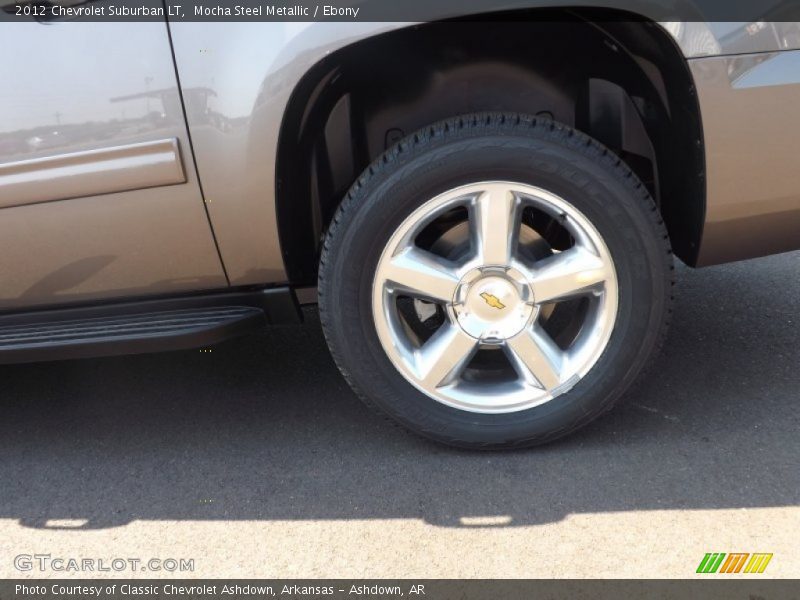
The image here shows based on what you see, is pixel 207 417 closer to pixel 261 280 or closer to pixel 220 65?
pixel 261 280

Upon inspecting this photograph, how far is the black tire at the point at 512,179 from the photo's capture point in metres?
1.86

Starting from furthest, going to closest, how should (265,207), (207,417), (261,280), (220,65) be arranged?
(207,417)
(261,280)
(265,207)
(220,65)

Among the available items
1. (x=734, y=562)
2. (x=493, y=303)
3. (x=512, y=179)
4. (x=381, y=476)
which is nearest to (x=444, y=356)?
(x=493, y=303)

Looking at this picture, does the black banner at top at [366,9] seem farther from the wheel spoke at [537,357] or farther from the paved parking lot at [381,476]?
the paved parking lot at [381,476]

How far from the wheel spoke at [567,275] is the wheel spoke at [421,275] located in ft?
0.76

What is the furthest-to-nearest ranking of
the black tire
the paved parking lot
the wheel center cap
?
the wheel center cap, the black tire, the paved parking lot

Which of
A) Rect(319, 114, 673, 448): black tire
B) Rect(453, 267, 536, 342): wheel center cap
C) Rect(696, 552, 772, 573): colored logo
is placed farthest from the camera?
Rect(453, 267, 536, 342): wheel center cap

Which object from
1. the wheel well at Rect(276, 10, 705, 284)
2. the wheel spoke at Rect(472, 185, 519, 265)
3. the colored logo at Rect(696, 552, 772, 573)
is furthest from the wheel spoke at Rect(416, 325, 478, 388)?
the colored logo at Rect(696, 552, 772, 573)

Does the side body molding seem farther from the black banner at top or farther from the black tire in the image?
the black tire

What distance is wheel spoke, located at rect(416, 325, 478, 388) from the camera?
2012 mm

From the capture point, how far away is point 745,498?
1.83 meters

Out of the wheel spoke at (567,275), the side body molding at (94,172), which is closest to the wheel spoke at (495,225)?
the wheel spoke at (567,275)
